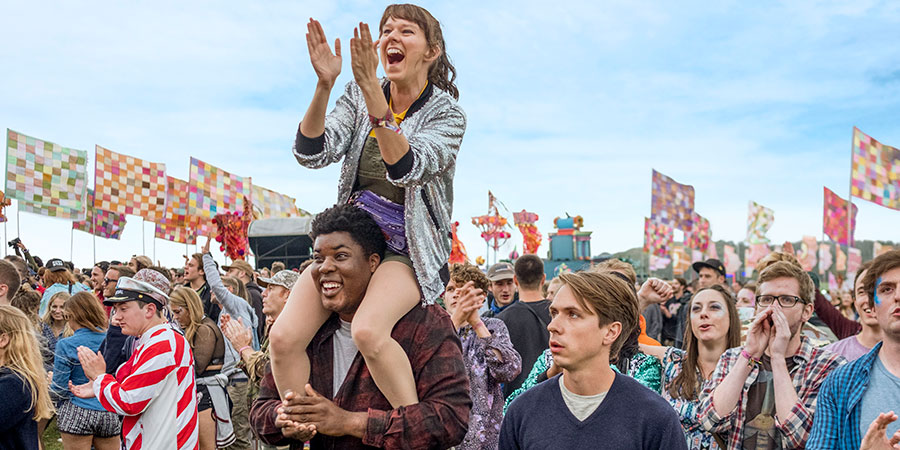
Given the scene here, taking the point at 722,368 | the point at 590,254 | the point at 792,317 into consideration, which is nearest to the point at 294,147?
the point at 722,368

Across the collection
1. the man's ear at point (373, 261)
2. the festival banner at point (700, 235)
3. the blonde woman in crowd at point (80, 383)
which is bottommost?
the blonde woman in crowd at point (80, 383)

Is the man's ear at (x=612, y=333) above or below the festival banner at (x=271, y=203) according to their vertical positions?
below

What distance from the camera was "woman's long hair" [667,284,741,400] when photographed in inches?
154

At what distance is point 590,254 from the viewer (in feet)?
120

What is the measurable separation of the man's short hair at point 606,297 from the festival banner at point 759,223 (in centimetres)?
3372

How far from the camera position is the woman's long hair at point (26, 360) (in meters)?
4.41

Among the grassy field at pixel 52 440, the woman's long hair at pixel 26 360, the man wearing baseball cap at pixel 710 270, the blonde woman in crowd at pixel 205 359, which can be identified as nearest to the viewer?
the woman's long hair at pixel 26 360

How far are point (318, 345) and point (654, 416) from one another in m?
1.26

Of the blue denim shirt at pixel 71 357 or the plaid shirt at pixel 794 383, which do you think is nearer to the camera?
the plaid shirt at pixel 794 383

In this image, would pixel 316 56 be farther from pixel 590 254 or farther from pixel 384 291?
pixel 590 254

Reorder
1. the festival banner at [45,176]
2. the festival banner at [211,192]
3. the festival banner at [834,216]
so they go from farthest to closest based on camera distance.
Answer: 1. the festival banner at [211,192]
2. the festival banner at [834,216]
3. the festival banner at [45,176]

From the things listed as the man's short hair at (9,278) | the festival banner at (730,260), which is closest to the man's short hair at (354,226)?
the man's short hair at (9,278)

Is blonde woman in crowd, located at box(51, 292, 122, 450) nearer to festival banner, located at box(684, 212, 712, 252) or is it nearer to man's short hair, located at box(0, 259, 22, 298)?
man's short hair, located at box(0, 259, 22, 298)

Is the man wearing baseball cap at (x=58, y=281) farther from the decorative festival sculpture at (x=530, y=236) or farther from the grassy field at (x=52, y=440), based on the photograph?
the decorative festival sculpture at (x=530, y=236)
